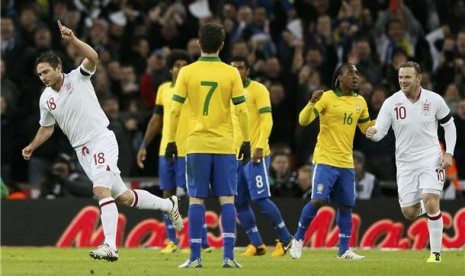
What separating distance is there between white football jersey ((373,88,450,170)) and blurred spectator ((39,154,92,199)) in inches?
319

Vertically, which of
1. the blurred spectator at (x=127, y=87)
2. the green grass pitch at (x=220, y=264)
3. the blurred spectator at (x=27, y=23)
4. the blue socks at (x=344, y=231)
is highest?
the blurred spectator at (x=27, y=23)

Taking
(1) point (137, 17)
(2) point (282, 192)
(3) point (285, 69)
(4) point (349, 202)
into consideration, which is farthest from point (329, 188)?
(1) point (137, 17)

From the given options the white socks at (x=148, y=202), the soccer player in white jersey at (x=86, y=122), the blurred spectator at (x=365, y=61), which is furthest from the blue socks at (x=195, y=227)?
the blurred spectator at (x=365, y=61)

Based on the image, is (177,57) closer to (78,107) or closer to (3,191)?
(78,107)

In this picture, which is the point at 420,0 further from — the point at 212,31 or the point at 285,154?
the point at 212,31

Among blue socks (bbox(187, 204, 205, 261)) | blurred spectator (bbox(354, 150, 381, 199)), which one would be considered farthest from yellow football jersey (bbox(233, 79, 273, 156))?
blurred spectator (bbox(354, 150, 381, 199))

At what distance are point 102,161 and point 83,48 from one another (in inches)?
55.9

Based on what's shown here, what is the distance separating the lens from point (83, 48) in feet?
52.1

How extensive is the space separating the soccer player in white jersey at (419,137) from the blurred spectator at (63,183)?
807cm

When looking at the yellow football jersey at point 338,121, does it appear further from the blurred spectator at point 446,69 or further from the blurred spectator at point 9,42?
the blurred spectator at point 9,42

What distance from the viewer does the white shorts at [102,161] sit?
53.6ft

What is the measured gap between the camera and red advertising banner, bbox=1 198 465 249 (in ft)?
75.3

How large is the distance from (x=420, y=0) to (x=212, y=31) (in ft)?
45.4

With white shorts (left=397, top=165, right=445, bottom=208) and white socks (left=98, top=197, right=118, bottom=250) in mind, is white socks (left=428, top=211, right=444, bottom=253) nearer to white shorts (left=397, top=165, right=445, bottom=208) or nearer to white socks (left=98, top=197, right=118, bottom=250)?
white shorts (left=397, top=165, right=445, bottom=208)
